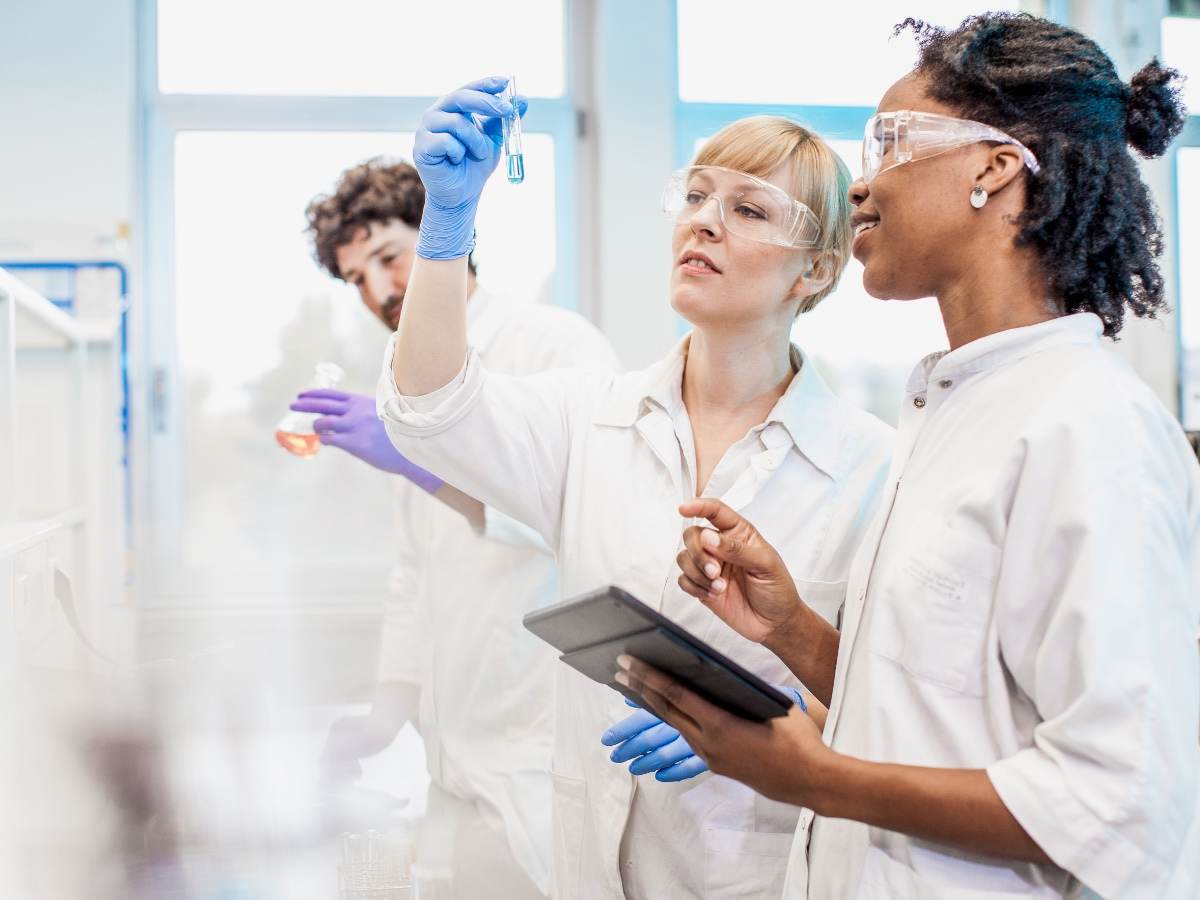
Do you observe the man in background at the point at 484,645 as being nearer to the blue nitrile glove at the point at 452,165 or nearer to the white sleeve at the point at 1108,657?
the blue nitrile glove at the point at 452,165

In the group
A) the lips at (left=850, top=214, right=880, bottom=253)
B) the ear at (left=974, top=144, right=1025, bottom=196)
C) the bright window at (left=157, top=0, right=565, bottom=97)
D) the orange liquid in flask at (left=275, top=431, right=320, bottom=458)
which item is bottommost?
the orange liquid in flask at (left=275, top=431, right=320, bottom=458)

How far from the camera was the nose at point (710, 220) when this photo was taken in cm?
131

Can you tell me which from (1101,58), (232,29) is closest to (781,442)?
(1101,58)

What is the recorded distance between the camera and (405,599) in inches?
82.0

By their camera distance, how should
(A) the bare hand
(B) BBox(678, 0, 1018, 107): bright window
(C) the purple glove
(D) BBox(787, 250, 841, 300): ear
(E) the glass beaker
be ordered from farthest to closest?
(B) BBox(678, 0, 1018, 107): bright window
(E) the glass beaker
(C) the purple glove
(D) BBox(787, 250, 841, 300): ear
(A) the bare hand

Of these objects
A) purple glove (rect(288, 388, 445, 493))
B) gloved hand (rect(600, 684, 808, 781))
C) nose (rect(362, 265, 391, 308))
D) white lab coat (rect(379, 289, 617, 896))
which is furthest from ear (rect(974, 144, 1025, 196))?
nose (rect(362, 265, 391, 308))

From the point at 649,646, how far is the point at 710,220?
2.22 ft

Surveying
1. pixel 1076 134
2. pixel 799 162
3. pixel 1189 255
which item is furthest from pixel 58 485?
pixel 1189 255

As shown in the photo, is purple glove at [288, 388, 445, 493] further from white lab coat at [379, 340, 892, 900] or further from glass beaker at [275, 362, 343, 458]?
white lab coat at [379, 340, 892, 900]

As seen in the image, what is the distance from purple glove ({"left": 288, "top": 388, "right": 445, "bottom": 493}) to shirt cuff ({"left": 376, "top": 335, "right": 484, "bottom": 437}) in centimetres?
62

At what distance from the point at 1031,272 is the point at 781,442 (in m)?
0.43

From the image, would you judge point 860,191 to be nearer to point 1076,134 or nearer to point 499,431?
point 1076,134

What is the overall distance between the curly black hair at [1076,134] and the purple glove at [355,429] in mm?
1108

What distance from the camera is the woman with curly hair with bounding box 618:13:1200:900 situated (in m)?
0.71
